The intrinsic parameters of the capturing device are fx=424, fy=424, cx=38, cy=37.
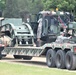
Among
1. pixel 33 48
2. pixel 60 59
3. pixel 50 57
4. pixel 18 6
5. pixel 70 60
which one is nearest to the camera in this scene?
pixel 70 60

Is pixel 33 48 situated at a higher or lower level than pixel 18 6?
lower

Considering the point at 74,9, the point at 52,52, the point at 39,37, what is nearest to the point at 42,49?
the point at 52,52

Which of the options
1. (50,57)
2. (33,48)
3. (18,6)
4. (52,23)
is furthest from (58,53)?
(18,6)

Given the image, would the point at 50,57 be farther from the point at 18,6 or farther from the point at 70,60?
the point at 18,6

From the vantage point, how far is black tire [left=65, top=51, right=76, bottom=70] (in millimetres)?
19547

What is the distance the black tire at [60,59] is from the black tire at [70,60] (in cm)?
30

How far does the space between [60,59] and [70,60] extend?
0.93 meters

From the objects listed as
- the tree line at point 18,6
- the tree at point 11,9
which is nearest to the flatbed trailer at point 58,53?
the tree line at point 18,6

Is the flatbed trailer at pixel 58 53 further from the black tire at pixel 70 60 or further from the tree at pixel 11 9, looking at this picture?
the tree at pixel 11 9

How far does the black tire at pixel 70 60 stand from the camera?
19547mm

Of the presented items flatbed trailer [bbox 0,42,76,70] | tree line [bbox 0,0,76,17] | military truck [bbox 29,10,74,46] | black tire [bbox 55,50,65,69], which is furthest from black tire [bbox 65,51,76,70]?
tree line [bbox 0,0,76,17]

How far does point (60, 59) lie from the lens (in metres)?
20.6

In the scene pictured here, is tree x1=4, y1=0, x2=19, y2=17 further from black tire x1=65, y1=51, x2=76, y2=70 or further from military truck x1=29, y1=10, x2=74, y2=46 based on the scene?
black tire x1=65, y1=51, x2=76, y2=70

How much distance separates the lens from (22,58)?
28.0m
